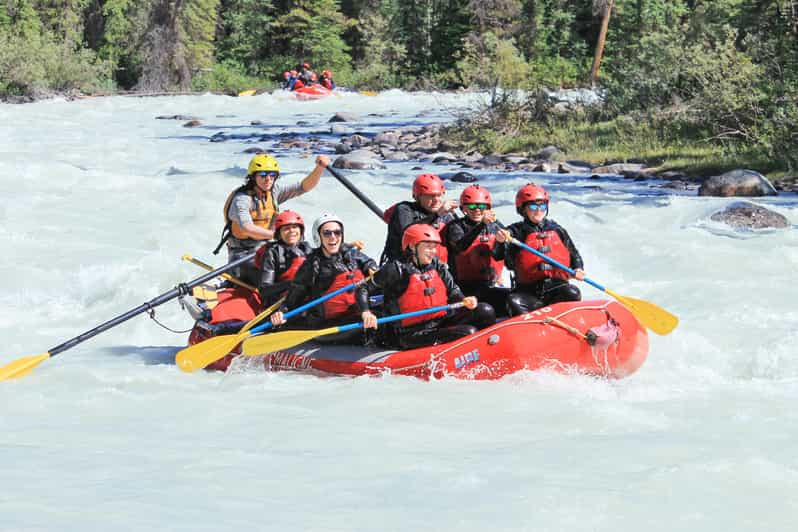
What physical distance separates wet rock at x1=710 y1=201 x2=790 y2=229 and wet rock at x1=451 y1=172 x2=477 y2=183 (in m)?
4.35

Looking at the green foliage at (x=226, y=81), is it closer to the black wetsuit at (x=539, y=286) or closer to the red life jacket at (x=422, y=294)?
the black wetsuit at (x=539, y=286)

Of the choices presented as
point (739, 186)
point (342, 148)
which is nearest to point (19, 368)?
point (739, 186)

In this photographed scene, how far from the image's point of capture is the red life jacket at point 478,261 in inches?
267

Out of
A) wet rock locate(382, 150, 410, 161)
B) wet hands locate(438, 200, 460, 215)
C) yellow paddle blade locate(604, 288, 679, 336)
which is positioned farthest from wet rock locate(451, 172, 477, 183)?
yellow paddle blade locate(604, 288, 679, 336)

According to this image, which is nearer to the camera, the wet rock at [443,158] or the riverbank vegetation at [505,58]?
the riverbank vegetation at [505,58]

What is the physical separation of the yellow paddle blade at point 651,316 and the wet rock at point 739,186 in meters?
6.79

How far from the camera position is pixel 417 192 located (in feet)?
22.9

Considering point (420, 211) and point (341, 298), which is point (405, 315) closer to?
point (341, 298)

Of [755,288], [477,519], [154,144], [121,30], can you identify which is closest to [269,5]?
[121,30]

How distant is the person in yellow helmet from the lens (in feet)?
24.6

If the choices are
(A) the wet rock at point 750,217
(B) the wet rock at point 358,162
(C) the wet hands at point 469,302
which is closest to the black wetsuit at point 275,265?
(C) the wet hands at point 469,302

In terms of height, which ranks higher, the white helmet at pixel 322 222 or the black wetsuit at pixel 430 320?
the white helmet at pixel 322 222

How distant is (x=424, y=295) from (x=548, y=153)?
1122cm

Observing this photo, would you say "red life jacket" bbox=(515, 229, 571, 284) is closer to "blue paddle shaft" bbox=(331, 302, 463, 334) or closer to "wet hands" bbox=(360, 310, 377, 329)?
"blue paddle shaft" bbox=(331, 302, 463, 334)
